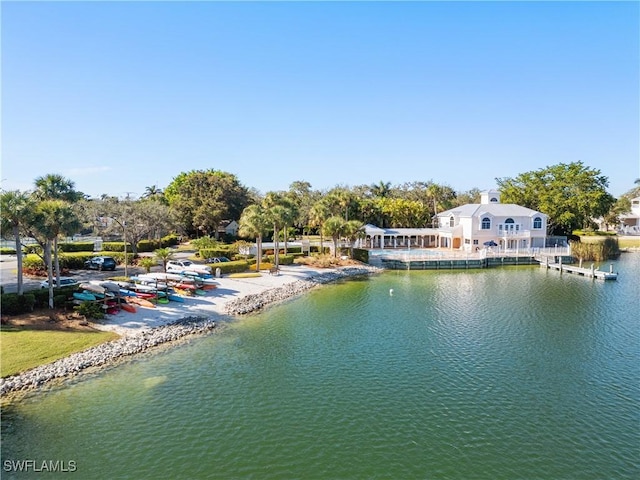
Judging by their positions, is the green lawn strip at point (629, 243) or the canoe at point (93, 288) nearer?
the canoe at point (93, 288)

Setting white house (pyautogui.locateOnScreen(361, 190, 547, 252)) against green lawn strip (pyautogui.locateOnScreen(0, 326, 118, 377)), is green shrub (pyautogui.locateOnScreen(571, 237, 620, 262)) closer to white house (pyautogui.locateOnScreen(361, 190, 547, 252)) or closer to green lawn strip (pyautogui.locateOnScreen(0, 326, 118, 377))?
white house (pyautogui.locateOnScreen(361, 190, 547, 252))

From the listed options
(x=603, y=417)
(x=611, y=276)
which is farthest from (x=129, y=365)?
(x=611, y=276)

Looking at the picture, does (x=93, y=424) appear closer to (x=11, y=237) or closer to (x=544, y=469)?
(x=544, y=469)

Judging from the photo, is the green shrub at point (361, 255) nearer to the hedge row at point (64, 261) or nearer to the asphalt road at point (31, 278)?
the asphalt road at point (31, 278)

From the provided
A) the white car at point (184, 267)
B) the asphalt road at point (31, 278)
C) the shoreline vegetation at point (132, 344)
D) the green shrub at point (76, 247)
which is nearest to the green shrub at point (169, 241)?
the green shrub at point (76, 247)

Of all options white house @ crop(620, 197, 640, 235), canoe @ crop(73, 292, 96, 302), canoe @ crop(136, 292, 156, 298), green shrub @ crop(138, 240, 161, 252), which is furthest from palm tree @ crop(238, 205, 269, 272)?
white house @ crop(620, 197, 640, 235)

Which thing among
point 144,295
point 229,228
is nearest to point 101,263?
point 144,295
